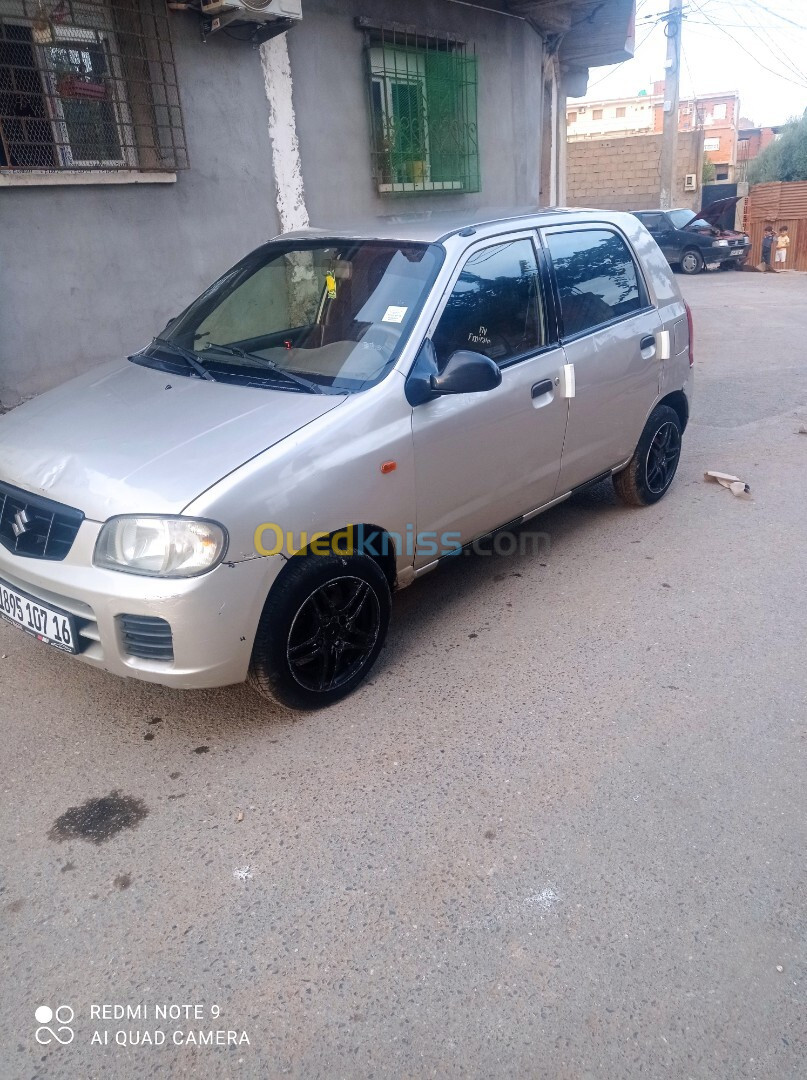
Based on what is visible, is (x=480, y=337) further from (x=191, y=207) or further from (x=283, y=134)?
(x=283, y=134)

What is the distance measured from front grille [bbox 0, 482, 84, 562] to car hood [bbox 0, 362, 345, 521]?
1.6 inches

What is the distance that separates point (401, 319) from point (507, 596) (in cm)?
152

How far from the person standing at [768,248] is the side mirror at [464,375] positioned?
1979cm

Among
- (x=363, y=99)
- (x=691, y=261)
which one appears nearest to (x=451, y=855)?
(x=363, y=99)

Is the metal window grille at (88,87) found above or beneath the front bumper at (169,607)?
above

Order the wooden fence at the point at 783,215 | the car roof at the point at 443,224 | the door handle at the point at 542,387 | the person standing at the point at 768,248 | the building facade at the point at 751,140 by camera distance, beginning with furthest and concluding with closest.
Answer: the building facade at the point at 751,140
the person standing at the point at 768,248
the wooden fence at the point at 783,215
the door handle at the point at 542,387
the car roof at the point at 443,224

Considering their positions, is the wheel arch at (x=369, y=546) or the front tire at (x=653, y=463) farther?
the front tire at (x=653, y=463)

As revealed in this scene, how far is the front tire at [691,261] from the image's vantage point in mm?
20047

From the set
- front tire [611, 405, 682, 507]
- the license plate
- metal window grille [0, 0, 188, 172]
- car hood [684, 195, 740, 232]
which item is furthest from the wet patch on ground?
car hood [684, 195, 740, 232]

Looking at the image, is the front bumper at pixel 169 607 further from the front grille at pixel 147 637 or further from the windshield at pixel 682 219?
the windshield at pixel 682 219

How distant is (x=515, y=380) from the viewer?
141 inches

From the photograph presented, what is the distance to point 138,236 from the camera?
6.28 meters

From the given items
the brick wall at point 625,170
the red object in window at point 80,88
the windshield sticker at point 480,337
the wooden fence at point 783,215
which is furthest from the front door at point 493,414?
the brick wall at point 625,170

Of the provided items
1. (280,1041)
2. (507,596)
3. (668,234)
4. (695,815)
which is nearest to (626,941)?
(695,815)
